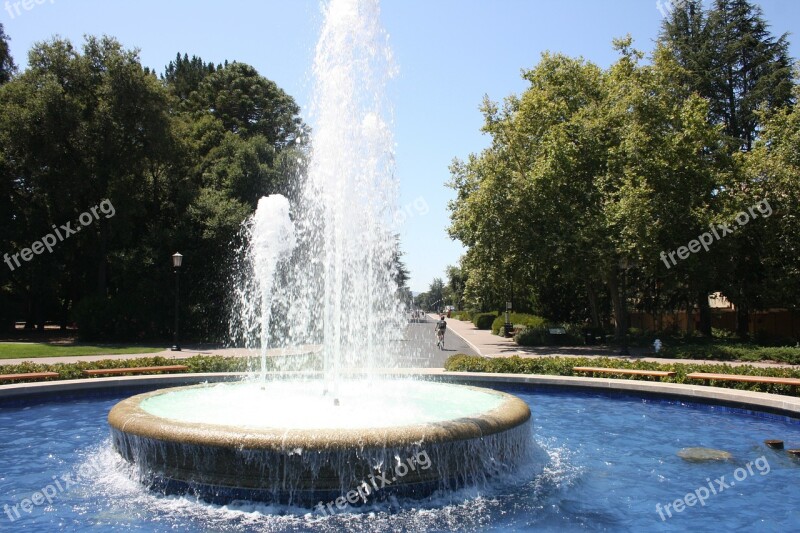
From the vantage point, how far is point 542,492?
750cm

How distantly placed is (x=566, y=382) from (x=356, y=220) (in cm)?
689

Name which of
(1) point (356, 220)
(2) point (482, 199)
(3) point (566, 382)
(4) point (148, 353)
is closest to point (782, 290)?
(2) point (482, 199)

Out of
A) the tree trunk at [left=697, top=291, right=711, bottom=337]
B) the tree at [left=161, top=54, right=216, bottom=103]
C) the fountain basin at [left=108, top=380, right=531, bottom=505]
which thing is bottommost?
the fountain basin at [left=108, top=380, right=531, bottom=505]

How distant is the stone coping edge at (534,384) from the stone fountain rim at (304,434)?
682 centimetres

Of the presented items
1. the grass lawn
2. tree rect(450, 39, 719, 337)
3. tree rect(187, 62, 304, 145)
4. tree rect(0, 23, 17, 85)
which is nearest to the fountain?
the grass lawn

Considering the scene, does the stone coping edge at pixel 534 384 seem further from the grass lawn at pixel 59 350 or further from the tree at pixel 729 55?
the tree at pixel 729 55

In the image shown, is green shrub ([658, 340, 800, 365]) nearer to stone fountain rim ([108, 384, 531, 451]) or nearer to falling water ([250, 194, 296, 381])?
falling water ([250, 194, 296, 381])

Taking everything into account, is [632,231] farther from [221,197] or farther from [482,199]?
[221,197]

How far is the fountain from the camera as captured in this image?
6.78 m

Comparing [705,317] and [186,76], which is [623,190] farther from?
[186,76]

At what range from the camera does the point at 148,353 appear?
77.8ft

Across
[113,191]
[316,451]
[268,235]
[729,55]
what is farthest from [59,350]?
[729,55]

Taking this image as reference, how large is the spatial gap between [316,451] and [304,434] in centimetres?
23

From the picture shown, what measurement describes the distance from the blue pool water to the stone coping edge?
0.50 meters
